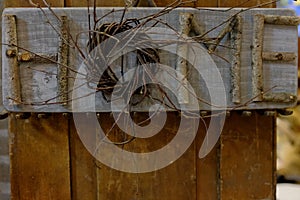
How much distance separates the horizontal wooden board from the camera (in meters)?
0.99

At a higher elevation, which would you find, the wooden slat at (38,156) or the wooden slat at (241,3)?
the wooden slat at (241,3)

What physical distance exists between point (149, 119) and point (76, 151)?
0.20 meters

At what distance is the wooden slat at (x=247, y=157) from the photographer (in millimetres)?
1090

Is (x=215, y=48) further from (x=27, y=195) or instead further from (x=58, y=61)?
(x=27, y=195)

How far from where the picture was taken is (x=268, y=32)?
1.02m

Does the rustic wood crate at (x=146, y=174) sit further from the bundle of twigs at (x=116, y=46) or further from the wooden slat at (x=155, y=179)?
the bundle of twigs at (x=116, y=46)

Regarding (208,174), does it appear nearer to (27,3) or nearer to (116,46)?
(116,46)

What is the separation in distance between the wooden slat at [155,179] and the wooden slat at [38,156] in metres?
0.10

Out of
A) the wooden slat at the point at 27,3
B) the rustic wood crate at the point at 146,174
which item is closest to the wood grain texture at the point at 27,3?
the wooden slat at the point at 27,3

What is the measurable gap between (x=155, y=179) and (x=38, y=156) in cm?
30

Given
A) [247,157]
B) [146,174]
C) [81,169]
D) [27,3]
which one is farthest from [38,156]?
[247,157]

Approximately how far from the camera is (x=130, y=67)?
999 mm

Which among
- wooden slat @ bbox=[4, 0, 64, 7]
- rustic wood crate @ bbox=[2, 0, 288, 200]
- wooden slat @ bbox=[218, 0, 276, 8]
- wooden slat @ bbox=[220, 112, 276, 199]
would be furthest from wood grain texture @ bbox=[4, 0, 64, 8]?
wooden slat @ bbox=[220, 112, 276, 199]

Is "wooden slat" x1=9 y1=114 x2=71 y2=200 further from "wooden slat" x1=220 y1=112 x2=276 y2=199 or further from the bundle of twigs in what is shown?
"wooden slat" x1=220 y1=112 x2=276 y2=199
